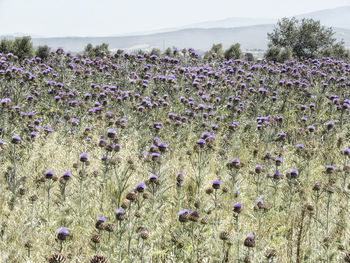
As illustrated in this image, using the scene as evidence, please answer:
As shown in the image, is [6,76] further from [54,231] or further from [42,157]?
[54,231]

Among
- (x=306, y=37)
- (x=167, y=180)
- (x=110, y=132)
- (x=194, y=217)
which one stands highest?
(x=306, y=37)

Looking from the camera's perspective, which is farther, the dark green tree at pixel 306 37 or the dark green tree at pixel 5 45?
the dark green tree at pixel 306 37

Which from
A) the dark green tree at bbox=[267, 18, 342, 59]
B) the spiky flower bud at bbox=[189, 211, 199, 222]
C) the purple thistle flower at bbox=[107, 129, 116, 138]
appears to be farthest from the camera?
the dark green tree at bbox=[267, 18, 342, 59]

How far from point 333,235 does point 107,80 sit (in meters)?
7.96

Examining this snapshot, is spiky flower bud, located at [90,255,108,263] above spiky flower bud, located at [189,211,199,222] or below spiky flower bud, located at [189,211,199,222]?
above

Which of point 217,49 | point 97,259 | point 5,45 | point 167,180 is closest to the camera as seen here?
point 97,259

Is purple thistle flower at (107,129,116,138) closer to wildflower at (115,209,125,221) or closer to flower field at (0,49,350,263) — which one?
flower field at (0,49,350,263)

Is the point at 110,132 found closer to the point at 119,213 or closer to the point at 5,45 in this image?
the point at 119,213

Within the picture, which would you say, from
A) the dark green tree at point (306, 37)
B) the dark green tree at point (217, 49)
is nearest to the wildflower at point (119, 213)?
the dark green tree at point (217, 49)

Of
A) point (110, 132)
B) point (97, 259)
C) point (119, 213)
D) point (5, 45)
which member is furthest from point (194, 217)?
point (5, 45)

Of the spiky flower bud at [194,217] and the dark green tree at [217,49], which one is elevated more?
the dark green tree at [217,49]

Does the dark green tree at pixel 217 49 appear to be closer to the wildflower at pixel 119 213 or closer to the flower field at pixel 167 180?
the flower field at pixel 167 180

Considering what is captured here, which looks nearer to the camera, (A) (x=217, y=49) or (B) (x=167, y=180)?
(B) (x=167, y=180)

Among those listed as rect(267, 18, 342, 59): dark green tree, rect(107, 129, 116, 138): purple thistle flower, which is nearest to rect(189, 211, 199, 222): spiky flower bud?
rect(107, 129, 116, 138): purple thistle flower
